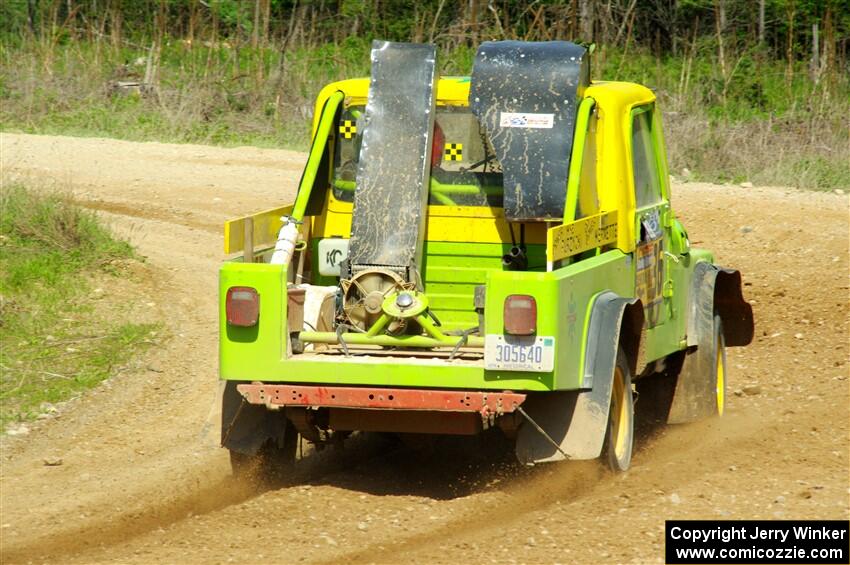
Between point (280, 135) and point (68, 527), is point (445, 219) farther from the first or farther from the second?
point (280, 135)

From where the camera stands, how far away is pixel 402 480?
7105 mm

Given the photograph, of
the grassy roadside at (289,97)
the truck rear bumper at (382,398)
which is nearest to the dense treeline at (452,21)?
the grassy roadside at (289,97)

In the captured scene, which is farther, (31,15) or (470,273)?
(31,15)

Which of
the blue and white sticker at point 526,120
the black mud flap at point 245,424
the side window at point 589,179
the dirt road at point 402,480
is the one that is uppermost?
the blue and white sticker at point 526,120

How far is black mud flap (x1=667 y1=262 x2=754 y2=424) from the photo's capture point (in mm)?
8242

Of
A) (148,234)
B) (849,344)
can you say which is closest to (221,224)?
(148,234)

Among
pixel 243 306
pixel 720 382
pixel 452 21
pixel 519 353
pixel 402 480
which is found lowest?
pixel 402 480

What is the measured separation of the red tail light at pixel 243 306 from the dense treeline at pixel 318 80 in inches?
398

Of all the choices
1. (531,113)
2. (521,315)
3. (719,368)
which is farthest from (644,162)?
(521,315)

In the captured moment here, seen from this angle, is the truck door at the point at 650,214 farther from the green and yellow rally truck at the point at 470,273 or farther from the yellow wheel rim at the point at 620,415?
the yellow wheel rim at the point at 620,415

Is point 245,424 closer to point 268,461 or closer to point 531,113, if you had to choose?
point 268,461

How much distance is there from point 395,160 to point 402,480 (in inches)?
63.2

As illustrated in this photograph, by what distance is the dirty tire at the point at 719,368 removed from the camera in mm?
8391

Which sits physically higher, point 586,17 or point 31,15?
point 586,17
